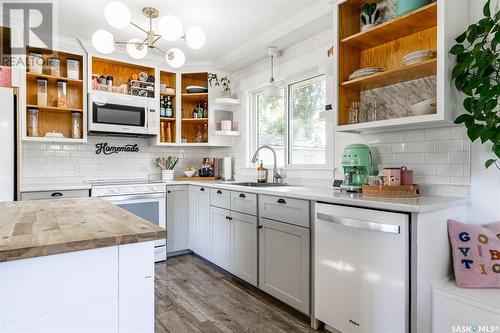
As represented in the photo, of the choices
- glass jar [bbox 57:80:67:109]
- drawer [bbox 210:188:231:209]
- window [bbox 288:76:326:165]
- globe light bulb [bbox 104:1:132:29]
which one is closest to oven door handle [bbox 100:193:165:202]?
drawer [bbox 210:188:231:209]

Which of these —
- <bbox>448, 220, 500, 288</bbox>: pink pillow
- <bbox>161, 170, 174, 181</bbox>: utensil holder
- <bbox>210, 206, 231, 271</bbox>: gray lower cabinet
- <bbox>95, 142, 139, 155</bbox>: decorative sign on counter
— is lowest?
<bbox>210, 206, 231, 271</bbox>: gray lower cabinet

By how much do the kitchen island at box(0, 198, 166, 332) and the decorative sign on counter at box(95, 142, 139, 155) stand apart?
273 centimetres

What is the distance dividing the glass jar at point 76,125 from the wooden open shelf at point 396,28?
2.89 m

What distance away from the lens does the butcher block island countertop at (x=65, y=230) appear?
33.0 inches

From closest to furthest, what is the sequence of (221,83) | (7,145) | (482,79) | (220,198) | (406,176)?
(482,79), (406,176), (7,145), (220,198), (221,83)

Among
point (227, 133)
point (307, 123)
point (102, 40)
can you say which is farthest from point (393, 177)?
point (227, 133)

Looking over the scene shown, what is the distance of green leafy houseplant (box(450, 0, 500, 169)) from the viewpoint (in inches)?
59.7

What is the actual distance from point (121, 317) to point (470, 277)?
167cm

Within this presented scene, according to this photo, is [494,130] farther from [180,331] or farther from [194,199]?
[194,199]

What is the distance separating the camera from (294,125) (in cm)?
329

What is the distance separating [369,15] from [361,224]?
1.54 m

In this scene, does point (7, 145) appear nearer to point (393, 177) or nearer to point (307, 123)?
point (307, 123)

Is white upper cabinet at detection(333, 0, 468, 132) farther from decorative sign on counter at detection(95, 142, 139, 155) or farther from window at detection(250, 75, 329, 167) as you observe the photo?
decorative sign on counter at detection(95, 142, 139, 155)

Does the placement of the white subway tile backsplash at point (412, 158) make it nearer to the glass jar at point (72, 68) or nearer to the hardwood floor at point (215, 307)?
the hardwood floor at point (215, 307)
